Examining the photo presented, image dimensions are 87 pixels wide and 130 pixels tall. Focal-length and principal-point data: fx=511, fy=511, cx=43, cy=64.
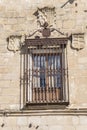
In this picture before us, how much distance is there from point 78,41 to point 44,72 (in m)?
1.32

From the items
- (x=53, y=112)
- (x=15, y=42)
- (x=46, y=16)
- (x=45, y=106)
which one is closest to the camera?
(x=53, y=112)

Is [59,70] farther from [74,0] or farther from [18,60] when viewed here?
[74,0]

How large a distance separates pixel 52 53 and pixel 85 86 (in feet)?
4.57

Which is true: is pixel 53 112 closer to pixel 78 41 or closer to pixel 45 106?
pixel 45 106

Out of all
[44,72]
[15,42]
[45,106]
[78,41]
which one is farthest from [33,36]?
[45,106]

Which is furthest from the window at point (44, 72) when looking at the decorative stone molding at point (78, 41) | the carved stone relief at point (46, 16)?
the carved stone relief at point (46, 16)

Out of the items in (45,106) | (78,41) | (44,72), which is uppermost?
(78,41)

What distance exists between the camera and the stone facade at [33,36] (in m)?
13.7

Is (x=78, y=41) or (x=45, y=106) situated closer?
(x=45, y=106)

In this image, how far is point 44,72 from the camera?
14500mm

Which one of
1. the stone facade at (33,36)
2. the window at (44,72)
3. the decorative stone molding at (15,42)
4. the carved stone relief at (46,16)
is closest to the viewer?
the stone facade at (33,36)

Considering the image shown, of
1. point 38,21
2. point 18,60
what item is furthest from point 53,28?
point 18,60

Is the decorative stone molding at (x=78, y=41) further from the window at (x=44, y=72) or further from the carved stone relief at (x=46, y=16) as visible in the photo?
the carved stone relief at (x=46, y=16)

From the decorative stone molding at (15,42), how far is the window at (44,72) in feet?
0.49
